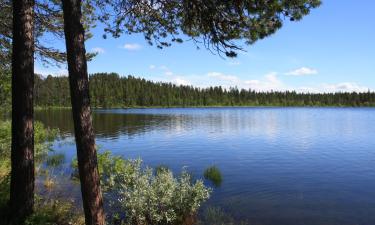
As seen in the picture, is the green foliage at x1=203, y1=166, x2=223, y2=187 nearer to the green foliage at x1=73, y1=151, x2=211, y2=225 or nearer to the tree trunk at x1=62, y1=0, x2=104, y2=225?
the green foliage at x1=73, y1=151, x2=211, y2=225

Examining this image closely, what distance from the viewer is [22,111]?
9.44 metres

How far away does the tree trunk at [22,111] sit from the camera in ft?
30.7

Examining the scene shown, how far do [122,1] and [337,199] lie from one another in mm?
13802

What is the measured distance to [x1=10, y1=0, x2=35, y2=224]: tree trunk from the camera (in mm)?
9344

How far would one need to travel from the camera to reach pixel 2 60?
1752 centimetres

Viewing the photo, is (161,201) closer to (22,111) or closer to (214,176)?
(22,111)

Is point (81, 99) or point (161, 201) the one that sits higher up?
point (81, 99)

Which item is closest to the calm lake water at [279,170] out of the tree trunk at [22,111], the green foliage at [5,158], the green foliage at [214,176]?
the green foliage at [214,176]

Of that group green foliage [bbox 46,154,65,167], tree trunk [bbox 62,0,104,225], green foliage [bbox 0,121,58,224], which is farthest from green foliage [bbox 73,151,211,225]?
green foliage [bbox 46,154,65,167]

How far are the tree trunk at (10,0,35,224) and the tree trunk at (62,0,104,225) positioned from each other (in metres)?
1.91

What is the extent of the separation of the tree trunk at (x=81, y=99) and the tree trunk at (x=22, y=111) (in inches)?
75.3

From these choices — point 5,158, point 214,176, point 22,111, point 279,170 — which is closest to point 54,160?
point 5,158

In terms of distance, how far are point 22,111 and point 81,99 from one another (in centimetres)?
226

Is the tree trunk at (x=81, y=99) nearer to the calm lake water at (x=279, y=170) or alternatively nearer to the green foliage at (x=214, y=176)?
the calm lake water at (x=279, y=170)
